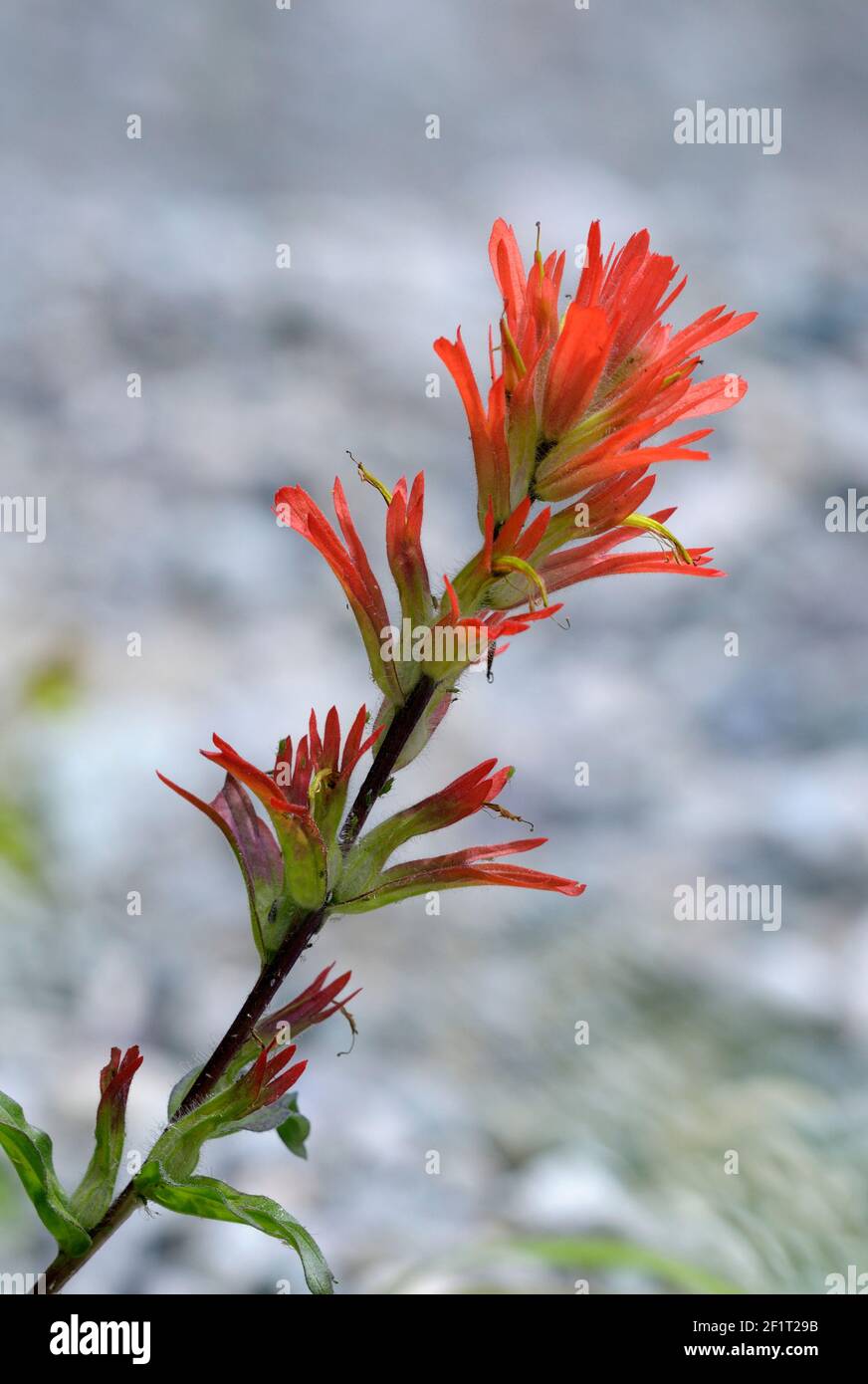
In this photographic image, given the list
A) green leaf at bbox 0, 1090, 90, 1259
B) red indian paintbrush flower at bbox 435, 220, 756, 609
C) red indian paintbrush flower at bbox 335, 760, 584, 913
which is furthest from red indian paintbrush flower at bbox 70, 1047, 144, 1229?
red indian paintbrush flower at bbox 435, 220, 756, 609

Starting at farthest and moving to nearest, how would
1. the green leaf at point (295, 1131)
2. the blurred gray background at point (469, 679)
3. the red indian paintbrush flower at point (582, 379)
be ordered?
the blurred gray background at point (469, 679) < the green leaf at point (295, 1131) < the red indian paintbrush flower at point (582, 379)

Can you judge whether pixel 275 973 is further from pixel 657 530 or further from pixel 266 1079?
pixel 657 530

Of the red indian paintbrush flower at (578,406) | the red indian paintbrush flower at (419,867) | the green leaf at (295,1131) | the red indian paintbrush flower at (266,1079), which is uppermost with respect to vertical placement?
the red indian paintbrush flower at (578,406)

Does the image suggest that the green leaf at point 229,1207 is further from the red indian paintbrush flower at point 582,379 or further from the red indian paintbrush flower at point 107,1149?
the red indian paintbrush flower at point 582,379

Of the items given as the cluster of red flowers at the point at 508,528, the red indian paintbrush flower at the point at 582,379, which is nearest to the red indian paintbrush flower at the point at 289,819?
the cluster of red flowers at the point at 508,528

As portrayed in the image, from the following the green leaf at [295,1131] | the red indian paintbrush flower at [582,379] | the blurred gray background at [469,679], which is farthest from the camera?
the blurred gray background at [469,679]

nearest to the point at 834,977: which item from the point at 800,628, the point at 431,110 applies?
the point at 800,628

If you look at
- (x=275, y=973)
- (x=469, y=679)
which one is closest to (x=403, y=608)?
(x=469, y=679)
